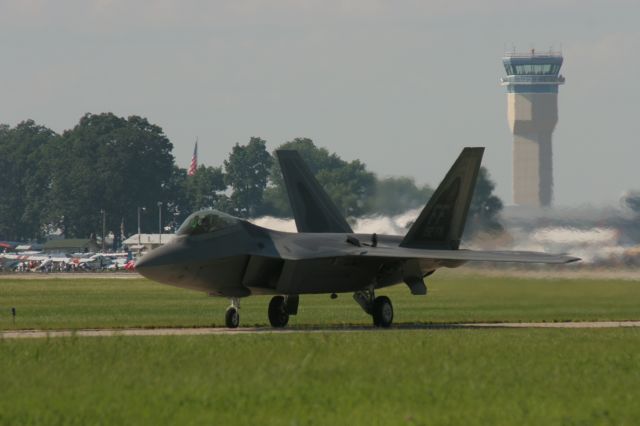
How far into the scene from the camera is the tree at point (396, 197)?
173 ft

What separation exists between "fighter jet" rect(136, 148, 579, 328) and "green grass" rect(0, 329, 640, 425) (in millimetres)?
4273

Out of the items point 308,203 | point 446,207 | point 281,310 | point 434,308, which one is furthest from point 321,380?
point 434,308

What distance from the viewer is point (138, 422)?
16.1m

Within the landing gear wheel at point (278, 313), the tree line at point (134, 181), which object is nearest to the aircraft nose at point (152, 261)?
the landing gear wheel at point (278, 313)

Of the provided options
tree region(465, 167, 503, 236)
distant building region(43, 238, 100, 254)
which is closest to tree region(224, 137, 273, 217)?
distant building region(43, 238, 100, 254)

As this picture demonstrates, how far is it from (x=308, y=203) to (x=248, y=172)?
515ft

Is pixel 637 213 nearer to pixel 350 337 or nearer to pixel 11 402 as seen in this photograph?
pixel 350 337

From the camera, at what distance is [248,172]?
640 feet

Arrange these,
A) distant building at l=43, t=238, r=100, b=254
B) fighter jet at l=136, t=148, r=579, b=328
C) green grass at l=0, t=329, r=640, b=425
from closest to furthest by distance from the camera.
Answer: green grass at l=0, t=329, r=640, b=425
fighter jet at l=136, t=148, r=579, b=328
distant building at l=43, t=238, r=100, b=254

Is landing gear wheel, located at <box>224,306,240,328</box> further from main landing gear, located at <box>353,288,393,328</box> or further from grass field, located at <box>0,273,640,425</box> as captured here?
grass field, located at <box>0,273,640,425</box>

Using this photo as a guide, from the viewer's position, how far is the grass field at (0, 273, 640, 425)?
54.4 feet

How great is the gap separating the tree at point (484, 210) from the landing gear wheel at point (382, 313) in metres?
9.27

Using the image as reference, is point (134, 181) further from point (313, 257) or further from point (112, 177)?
point (313, 257)

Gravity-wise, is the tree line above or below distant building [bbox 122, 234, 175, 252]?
above
